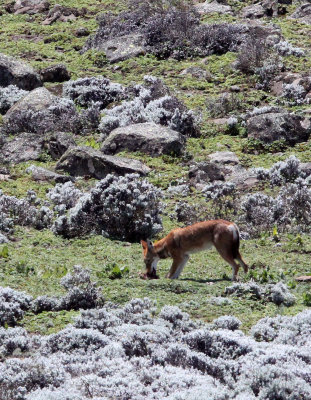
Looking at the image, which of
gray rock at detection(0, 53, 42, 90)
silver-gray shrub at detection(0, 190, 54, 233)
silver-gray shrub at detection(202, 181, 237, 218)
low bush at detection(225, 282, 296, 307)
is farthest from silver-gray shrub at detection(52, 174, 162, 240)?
gray rock at detection(0, 53, 42, 90)

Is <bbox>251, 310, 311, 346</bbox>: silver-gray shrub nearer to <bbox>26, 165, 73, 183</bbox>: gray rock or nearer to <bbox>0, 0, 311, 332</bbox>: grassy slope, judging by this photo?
<bbox>0, 0, 311, 332</bbox>: grassy slope

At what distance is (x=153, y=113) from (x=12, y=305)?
1192 centimetres

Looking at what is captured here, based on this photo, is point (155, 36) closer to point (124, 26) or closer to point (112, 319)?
point (124, 26)

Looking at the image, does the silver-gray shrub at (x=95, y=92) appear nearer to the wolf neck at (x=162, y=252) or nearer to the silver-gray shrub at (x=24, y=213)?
the silver-gray shrub at (x=24, y=213)

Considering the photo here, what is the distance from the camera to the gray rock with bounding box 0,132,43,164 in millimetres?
18628

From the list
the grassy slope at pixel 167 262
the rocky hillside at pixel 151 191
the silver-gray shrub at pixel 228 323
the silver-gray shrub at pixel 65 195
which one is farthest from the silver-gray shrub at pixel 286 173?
the silver-gray shrub at pixel 228 323

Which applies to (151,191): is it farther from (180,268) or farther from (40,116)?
(40,116)

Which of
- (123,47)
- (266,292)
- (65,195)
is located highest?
(266,292)

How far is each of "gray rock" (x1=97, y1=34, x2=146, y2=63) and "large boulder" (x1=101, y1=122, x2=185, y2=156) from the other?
298 inches

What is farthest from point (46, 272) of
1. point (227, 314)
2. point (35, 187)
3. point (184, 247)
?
point (35, 187)

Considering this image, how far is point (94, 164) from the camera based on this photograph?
1697 cm

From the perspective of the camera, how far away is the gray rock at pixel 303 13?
28.0m

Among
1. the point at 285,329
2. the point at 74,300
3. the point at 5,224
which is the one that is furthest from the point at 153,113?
the point at 285,329

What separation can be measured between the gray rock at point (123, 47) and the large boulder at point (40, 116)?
195 inches
